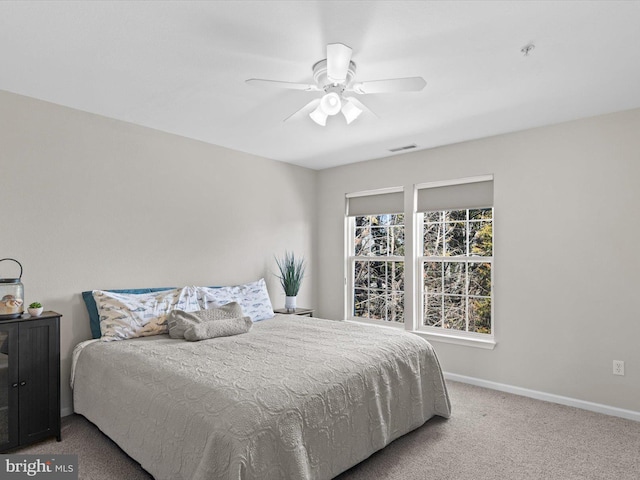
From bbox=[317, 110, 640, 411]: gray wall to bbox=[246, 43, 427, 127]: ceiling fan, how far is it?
2.00 metres

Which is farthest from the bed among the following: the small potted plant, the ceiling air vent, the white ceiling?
the ceiling air vent

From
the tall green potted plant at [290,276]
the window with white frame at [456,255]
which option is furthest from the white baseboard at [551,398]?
the tall green potted plant at [290,276]

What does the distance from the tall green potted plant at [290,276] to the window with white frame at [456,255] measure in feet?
4.78

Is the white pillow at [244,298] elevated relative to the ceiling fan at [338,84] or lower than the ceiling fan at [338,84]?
lower

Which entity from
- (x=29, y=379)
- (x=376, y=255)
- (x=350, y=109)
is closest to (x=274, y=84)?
(x=350, y=109)

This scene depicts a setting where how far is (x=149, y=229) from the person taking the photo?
3.52 metres

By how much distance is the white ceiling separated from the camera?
1835 mm

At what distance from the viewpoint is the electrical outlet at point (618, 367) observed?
10.0 ft

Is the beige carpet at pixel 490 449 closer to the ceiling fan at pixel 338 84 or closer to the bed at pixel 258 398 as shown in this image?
the bed at pixel 258 398

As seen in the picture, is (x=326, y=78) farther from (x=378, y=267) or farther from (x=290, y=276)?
(x=378, y=267)

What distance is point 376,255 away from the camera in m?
4.80

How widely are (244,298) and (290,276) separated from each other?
0.83 metres

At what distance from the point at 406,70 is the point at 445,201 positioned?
2006 mm

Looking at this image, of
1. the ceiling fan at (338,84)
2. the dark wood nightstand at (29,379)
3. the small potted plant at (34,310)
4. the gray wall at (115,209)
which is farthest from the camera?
the gray wall at (115,209)
